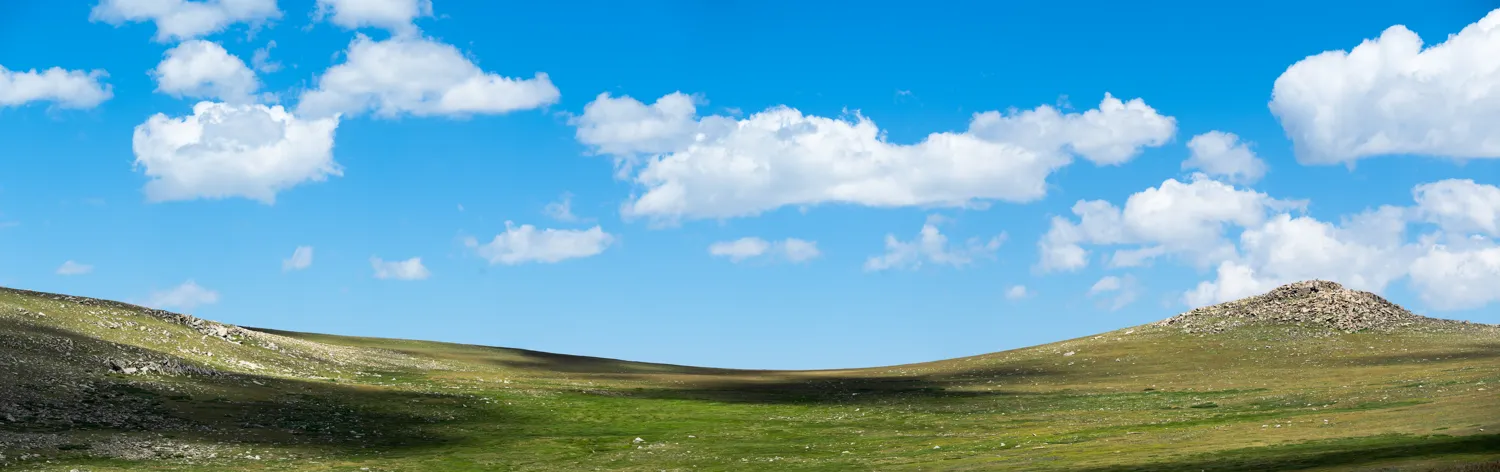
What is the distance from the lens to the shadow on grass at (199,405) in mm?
66438

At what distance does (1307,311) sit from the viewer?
14038 centimetres

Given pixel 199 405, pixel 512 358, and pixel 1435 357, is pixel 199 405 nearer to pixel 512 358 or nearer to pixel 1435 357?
pixel 512 358

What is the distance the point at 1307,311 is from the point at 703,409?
86897mm

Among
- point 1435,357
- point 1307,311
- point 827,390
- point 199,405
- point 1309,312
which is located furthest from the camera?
point 1307,311

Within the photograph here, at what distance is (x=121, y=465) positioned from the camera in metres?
57.3

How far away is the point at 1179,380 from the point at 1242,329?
3740 cm

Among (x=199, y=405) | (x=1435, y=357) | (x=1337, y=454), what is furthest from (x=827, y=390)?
(x=1337, y=454)

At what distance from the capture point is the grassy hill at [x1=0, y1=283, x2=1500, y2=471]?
56.8 metres

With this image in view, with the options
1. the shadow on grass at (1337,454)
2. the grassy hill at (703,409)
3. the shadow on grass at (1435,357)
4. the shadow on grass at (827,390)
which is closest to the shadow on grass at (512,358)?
the grassy hill at (703,409)

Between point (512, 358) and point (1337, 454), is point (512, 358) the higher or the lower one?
the higher one

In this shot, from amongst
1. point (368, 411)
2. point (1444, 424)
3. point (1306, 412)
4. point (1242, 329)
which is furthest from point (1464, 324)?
point (368, 411)

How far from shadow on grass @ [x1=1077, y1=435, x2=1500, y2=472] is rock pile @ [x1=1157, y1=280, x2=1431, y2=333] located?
90236 millimetres

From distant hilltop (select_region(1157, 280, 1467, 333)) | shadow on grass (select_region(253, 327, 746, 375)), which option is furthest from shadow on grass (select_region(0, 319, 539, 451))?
distant hilltop (select_region(1157, 280, 1467, 333))

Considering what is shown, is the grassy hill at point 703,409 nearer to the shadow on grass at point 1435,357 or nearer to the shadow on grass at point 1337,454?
the shadow on grass at point 1337,454
